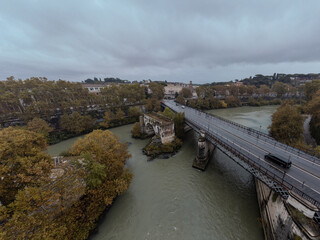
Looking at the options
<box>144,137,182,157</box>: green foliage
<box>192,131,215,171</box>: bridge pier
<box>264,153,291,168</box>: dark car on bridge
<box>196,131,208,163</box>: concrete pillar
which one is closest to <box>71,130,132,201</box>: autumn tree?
<box>144,137,182,157</box>: green foliage

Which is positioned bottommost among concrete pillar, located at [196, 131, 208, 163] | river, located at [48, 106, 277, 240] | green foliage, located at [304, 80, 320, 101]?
river, located at [48, 106, 277, 240]

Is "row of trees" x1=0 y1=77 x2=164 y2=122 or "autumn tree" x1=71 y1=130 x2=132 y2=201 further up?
"row of trees" x1=0 y1=77 x2=164 y2=122

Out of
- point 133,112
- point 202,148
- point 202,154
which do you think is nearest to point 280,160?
point 202,148

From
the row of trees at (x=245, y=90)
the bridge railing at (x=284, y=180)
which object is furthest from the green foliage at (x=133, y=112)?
the row of trees at (x=245, y=90)

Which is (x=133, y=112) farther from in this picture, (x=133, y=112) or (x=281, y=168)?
(x=281, y=168)

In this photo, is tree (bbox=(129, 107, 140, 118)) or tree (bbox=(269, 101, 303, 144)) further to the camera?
tree (bbox=(129, 107, 140, 118))

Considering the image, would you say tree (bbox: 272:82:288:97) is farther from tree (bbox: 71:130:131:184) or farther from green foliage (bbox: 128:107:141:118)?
tree (bbox: 71:130:131:184)
